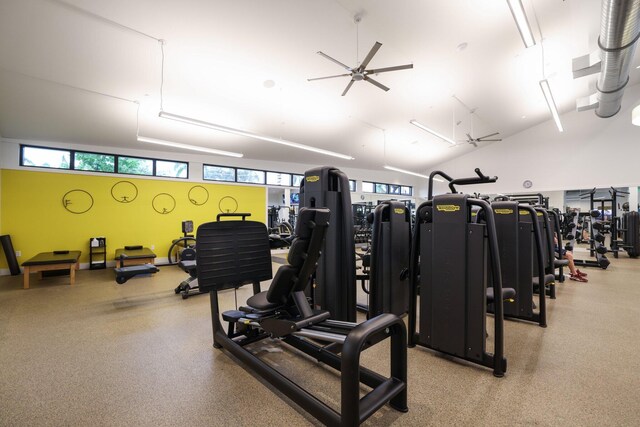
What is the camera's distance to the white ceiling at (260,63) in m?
3.61

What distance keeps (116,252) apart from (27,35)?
4574 mm

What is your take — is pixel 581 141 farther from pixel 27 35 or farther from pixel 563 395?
pixel 27 35

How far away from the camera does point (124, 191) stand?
7.03 metres

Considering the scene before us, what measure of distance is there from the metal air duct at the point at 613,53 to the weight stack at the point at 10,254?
10.6 meters

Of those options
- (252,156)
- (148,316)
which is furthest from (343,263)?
(252,156)

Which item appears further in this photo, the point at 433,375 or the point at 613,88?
the point at 613,88

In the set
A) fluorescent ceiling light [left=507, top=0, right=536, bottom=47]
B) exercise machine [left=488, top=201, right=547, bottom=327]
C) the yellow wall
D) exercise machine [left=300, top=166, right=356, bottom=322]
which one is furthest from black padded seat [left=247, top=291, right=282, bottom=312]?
the yellow wall

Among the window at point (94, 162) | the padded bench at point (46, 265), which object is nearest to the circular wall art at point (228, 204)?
the window at point (94, 162)

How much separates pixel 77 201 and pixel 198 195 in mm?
2703

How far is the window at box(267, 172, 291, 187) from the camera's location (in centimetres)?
967

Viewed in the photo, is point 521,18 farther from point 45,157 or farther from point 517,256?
point 45,157

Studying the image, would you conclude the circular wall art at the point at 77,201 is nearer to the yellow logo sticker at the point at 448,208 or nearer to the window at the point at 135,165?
the window at the point at 135,165

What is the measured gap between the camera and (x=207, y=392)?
1898 mm

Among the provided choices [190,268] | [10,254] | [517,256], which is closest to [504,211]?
[517,256]
